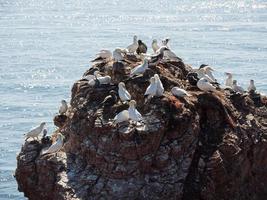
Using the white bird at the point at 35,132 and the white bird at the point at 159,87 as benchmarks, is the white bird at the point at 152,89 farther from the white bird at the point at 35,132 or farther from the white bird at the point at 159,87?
the white bird at the point at 35,132

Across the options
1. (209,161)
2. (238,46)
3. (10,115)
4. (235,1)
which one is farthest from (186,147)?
(235,1)

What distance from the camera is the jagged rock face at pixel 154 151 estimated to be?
28.0 meters

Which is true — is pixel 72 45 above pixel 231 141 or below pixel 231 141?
below

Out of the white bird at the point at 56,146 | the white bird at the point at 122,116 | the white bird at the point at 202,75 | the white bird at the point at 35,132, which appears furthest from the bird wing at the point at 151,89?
the white bird at the point at 35,132

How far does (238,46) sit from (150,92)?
179 ft

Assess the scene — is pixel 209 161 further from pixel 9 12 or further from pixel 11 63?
pixel 9 12

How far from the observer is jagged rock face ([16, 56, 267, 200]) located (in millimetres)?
28000

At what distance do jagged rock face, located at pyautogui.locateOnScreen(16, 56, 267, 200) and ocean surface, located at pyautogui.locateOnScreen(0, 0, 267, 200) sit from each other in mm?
11833

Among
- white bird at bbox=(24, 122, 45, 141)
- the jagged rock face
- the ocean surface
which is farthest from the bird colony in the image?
the ocean surface

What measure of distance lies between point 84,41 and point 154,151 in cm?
6100

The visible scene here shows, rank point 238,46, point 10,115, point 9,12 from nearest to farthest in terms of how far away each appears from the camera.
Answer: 1. point 10,115
2. point 238,46
3. point 9,12

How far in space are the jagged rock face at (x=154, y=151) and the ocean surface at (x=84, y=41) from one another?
38.8 ft

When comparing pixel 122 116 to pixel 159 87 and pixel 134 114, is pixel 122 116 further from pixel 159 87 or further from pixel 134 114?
pixel 159 87

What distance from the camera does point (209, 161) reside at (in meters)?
28.9
